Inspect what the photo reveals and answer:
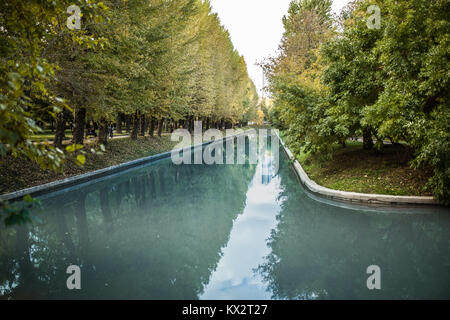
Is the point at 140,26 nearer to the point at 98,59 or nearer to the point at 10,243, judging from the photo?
the point at 98,59

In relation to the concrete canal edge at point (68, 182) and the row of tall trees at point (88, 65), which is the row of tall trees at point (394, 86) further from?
the concrete canal edge at point (68, 182)

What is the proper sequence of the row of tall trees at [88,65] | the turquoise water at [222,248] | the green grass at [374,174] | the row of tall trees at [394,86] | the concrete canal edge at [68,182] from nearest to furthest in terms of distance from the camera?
the row of tall trees at [88,65] < the turquoise water at [222,248] < the row of tall trees at [394,86] < the concrete canal edge at [68,182] < the green grass at [374,174]

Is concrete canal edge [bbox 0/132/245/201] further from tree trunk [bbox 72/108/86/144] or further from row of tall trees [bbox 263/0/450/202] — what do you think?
row of tall trees [bbox 263/0/450/202]

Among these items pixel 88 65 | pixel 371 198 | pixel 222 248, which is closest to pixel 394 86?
pixel 371 198

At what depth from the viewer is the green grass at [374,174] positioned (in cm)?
1059

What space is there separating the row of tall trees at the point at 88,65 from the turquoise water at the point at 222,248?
2.49 meters

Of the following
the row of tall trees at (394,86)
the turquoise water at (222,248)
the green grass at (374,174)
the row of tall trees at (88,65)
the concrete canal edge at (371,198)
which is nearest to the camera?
the row of tall trees at (88,65)

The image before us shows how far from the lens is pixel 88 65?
14.1 m

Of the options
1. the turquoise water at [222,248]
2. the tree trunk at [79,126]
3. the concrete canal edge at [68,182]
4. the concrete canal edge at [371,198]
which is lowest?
the turquoise water at [222,248]

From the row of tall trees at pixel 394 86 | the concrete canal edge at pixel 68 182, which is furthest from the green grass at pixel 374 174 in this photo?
the concrete canal edge at pixel 68 182

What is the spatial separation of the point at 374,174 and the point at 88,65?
14.1 m

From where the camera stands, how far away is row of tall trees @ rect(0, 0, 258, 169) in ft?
11.2
